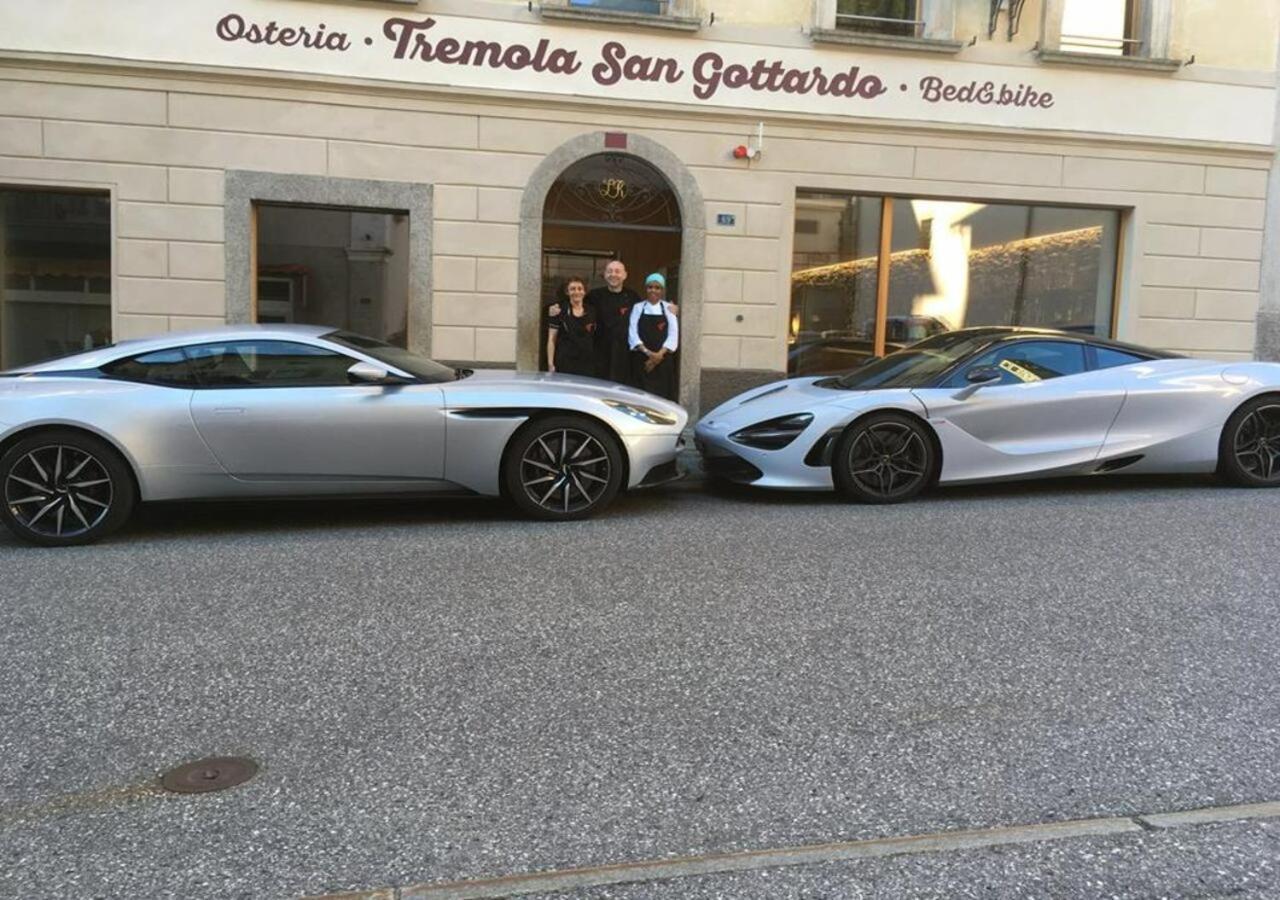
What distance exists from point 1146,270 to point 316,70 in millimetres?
10106

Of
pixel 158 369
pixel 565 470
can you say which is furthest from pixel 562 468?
pixel 158 369

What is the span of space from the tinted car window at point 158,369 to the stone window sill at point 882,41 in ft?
26.7

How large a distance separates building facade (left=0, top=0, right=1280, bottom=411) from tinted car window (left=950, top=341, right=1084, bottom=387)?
436 cm

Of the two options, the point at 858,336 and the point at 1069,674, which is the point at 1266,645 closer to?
the point at 1069,674

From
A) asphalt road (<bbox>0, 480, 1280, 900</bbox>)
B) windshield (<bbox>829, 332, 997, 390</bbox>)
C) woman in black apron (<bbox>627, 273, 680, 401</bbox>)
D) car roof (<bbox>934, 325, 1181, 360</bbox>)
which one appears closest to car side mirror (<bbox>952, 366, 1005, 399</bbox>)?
windshield (<bbox>829, 332, 997, 390</bbox>)

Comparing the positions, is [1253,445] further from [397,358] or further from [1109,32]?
[1109,32]

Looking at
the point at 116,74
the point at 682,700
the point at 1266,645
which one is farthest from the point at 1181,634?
the point at 116,74

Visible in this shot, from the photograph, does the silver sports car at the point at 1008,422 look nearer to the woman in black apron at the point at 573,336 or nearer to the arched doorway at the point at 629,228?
the woman in black apron at the point at 573,336

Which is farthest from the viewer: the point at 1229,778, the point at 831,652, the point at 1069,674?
the point at 831,652

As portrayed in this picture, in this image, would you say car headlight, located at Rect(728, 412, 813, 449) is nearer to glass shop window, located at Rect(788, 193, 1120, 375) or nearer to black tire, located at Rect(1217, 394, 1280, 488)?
black tire, located at Rect(1217, 394, 1280, 488)

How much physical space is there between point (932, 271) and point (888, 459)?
580 cm

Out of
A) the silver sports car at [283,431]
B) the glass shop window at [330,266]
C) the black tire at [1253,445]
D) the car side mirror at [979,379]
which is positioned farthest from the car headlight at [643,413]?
the glass shop window at [330,266]

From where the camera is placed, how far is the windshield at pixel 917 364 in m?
7.37

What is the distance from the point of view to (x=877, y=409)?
23.0 feet
